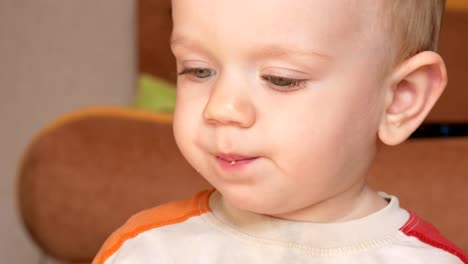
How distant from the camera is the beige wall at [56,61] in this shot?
9.35 feet

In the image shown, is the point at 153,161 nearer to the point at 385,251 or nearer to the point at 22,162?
the point at 22,162

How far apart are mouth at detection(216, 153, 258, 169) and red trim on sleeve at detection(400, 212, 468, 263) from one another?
25 cm

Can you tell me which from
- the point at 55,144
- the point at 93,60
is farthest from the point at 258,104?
the point at 93,60

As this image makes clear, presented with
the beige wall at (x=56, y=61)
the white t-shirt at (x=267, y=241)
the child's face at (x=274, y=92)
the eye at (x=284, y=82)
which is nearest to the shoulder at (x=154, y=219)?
the white t-shirt at (x=267, y=241)

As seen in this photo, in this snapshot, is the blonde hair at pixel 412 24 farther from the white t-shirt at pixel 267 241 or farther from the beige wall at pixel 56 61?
the beige wall at pixel 56 61

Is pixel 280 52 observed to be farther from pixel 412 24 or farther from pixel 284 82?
pixel 412 24

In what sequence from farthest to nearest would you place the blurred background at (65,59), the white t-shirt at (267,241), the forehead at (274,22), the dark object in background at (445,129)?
1. the blurred background at (65,59)
2. the dark object in background at (445,129)
3. the white t-shirt at (267,241)
4. the forehead at (274,22)

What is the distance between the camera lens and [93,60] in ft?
9.58

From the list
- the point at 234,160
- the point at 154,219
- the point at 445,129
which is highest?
the point at 234,160

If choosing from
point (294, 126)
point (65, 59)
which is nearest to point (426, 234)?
point (294, 126)

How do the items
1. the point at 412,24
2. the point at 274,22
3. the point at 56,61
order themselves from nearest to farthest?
the point at 274,22, the point at 412,24, the point at 56,61

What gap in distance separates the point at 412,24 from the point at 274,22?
21cm

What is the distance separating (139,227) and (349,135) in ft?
0.94

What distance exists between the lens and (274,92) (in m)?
0.84
